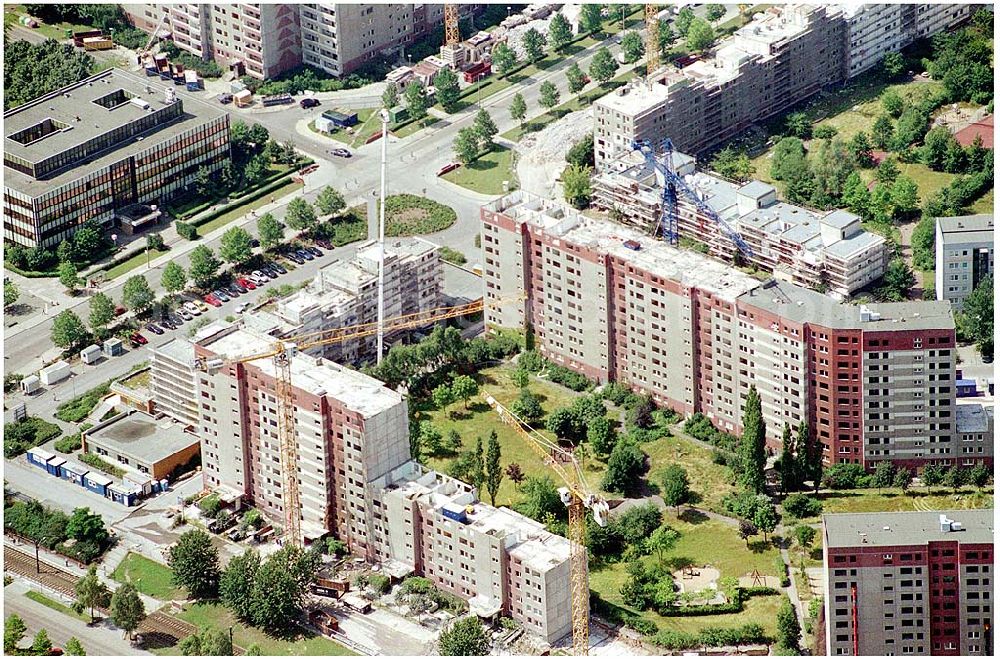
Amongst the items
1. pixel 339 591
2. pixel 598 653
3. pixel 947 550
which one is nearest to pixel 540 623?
pixel 598 653

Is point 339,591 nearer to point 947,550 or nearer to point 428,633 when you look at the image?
point 428,633

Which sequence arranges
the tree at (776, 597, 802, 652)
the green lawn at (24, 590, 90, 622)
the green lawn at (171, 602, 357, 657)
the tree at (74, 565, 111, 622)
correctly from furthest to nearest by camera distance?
the green lawn at (24, 590, 90, 622) < the tree at (74, 565, 111, 622) < the green lawn at (171, 602, 357, 657) < the tree at (776, 597, 802, 652)

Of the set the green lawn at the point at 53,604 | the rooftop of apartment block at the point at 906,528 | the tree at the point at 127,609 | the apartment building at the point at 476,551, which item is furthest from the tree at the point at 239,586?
the rooftop of apartment block at the point at 906,528

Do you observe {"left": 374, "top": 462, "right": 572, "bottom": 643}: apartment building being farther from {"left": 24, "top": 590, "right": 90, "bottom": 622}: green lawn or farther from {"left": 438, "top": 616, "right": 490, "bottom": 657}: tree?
{"left": 24, "top": 590, "right": 90, "bottom": 622}: green lawn

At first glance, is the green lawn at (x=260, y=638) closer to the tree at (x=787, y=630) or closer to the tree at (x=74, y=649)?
the tree at (x=74, y=649)

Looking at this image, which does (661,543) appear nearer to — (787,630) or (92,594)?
(787,630)

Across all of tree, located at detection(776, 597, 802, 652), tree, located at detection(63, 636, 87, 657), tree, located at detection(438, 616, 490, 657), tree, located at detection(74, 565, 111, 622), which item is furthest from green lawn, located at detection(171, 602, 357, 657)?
tree, located at detection(776, 597, 802, 652)

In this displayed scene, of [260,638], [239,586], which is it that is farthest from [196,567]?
[260,638]
